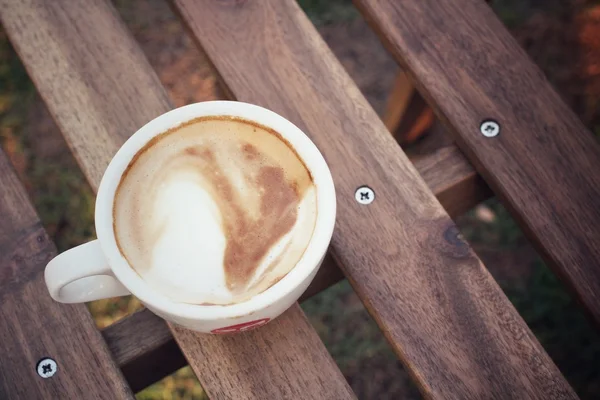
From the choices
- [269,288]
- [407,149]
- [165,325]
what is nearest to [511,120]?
[269,288]

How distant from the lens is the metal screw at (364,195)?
→ 2.66 feet

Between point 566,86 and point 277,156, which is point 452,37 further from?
point 566,86

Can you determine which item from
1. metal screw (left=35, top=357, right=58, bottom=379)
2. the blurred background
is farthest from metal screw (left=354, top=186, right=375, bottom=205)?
the blurred background

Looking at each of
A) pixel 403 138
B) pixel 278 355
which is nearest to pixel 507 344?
pixel 278 355

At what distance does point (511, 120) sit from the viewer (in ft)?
2.81

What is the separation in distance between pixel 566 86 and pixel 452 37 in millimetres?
1008

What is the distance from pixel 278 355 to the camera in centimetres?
75

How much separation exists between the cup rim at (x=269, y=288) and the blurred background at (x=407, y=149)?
90 cm

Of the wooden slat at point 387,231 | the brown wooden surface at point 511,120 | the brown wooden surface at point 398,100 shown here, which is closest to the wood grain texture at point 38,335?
the wooden slat at point 387,231

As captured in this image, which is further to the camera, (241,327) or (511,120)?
(511,120)

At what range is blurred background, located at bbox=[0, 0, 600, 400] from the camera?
1.50 metres

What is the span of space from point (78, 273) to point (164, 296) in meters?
0.09

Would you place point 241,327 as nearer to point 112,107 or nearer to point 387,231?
point 387,231

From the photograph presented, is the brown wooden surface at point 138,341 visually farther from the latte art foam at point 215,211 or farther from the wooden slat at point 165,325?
the latte art foam at point 215,211
